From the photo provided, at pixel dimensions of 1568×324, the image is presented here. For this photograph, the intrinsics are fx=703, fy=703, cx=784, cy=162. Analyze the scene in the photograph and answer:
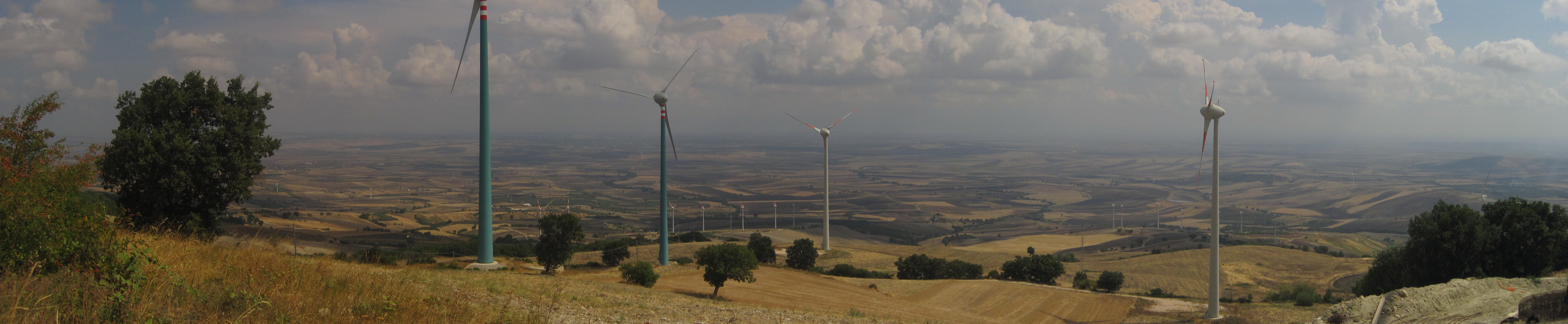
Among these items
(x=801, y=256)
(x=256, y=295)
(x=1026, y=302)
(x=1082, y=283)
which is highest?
(x=256, y=295)

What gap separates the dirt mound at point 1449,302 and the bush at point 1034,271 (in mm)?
29641

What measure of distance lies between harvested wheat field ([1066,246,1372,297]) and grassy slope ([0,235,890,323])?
4170 cm

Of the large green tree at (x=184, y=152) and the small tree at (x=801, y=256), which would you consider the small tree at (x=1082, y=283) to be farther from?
the large green tree at (x=184, y=152)

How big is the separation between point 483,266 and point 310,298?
14519 millimetres

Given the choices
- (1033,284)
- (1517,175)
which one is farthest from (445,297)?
(1517,175)

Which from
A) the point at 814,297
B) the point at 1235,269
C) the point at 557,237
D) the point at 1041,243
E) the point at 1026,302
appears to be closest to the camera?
the point at 814,297

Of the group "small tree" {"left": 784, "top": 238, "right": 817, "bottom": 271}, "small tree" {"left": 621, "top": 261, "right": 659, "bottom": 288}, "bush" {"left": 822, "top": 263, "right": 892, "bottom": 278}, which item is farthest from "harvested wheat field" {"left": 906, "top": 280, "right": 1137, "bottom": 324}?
"small tree" {"left": 784, "top": 238, "right": 817, "bottom": 271}

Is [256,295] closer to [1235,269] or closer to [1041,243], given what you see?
[1235,269]

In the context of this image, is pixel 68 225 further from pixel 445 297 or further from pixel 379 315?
pixel 445 297

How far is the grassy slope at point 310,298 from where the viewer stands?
24.8 feet

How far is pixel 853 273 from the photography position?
48.2 metres

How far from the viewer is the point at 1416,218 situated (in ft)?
123

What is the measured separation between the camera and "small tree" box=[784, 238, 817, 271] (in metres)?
53.1

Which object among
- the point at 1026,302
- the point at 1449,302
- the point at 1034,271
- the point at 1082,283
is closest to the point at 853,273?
the point at 1034,271
